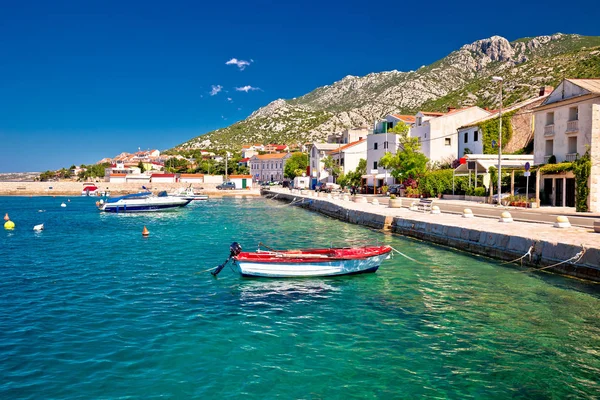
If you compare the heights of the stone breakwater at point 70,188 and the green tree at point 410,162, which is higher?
the green tree at point 410,162

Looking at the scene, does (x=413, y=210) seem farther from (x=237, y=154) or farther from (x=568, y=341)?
(x=237, y=154)

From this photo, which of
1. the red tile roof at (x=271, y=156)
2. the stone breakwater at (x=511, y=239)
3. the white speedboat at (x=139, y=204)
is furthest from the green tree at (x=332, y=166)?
the stone breakwater at (x=511, y=239)

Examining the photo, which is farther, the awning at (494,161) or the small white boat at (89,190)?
the small white boat at (89,190)

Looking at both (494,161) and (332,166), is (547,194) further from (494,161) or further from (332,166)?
(332,166)

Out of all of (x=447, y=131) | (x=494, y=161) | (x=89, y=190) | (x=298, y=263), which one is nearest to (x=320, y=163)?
(x=447, y=131)

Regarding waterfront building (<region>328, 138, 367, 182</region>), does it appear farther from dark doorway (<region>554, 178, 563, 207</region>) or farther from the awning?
dark doorway (<region>554, 178, 563, 207</region>)

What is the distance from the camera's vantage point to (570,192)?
35500 mm

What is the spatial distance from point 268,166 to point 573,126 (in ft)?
362

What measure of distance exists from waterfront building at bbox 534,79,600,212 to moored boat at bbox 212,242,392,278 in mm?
22853

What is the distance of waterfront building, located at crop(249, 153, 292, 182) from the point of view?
446 feet

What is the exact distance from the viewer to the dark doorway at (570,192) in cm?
3516

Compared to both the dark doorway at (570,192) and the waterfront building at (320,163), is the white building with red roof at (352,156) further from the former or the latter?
the dark doorway at (570,192)

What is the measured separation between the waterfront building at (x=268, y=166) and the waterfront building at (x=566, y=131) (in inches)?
3717

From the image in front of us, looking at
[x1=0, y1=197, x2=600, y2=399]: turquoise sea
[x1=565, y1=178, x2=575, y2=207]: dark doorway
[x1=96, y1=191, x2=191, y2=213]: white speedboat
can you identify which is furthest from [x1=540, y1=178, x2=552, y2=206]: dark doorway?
[x1=96, y1=191, x2=191, y2=213]: white speedboat
